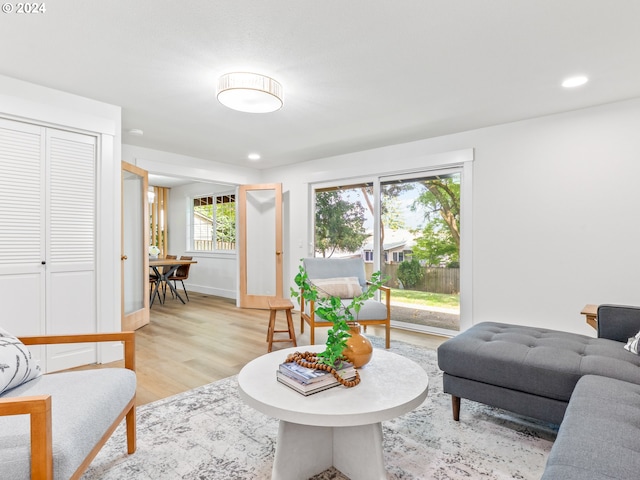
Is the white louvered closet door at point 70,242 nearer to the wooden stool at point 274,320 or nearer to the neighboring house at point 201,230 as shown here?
the wooden stool at point 274,320

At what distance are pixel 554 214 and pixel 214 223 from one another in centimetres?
594

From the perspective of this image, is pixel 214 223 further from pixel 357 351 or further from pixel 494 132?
pixel 357 351

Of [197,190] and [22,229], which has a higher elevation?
[197,190]

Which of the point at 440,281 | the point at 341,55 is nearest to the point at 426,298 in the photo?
the point at 440,281

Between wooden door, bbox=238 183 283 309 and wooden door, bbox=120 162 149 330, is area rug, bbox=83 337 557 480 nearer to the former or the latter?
wooden door, bbox=120 162 149 330

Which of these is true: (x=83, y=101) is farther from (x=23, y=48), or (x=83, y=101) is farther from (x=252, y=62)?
(x=252, y=62)

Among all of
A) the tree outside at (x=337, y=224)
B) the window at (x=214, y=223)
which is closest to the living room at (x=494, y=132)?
the tree outside at (x=337, y=224)

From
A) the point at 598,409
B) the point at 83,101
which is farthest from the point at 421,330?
the point at 83,101

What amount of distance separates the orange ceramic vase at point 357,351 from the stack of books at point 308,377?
0.09 m

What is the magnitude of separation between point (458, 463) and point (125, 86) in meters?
3.40

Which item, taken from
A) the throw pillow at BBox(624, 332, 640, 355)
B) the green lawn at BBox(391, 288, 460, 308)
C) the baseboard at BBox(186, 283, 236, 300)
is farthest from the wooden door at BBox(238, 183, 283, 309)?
the throw pillow at BBox(624, 332, 640, 355)

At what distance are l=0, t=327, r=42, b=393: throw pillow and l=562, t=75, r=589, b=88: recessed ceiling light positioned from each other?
3740 millimetres

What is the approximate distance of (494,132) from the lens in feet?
12.2

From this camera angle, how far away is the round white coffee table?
1.37 meters
